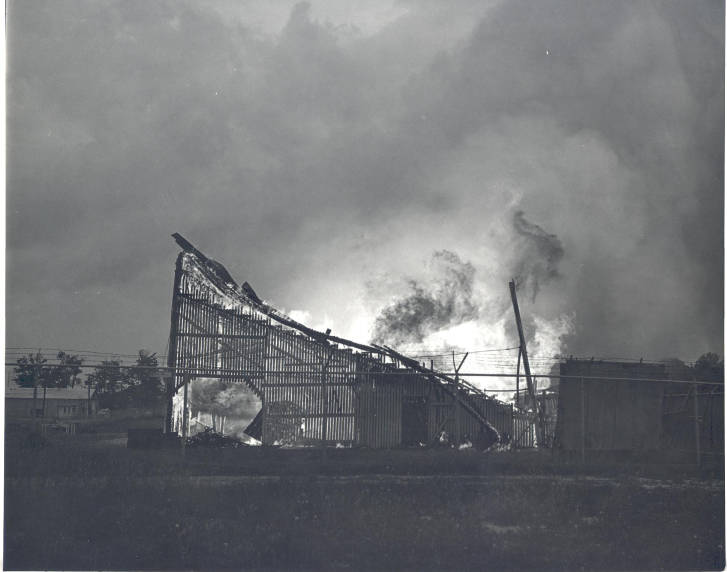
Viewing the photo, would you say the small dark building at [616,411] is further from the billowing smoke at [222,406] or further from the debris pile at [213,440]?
the debris pile at [213,440]

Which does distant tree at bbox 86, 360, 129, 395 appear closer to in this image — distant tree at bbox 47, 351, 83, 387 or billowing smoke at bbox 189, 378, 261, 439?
distant tree at bbox 47, 351, 83, 387

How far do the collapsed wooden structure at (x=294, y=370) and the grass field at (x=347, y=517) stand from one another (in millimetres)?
5730

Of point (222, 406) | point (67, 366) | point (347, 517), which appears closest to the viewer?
point (347, 517)

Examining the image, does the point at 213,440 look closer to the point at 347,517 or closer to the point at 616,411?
the point at 347,517

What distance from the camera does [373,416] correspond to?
21828 mm

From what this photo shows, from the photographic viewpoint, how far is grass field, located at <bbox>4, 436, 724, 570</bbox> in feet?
30.4

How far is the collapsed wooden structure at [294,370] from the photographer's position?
21.5m

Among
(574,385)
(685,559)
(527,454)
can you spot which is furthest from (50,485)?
(574,385)

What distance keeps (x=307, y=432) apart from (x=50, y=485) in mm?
9989

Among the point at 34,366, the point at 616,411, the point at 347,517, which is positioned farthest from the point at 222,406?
the point at 616,411

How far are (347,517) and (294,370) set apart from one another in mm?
11315

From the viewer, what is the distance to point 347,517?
10828 millimetres

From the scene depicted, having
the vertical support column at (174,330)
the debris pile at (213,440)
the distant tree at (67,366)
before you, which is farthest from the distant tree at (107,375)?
the debris pile at (213,440)

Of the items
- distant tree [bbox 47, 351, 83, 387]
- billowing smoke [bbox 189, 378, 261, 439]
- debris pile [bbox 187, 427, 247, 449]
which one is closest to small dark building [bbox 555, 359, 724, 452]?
billowing smoke [bbox 189, 378, 261, 439]
